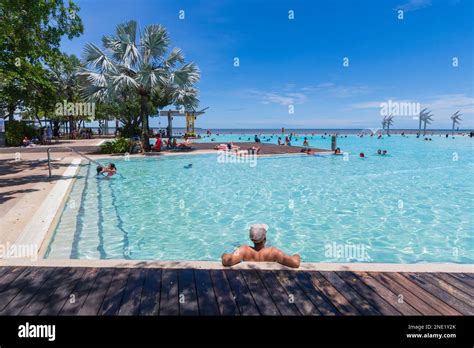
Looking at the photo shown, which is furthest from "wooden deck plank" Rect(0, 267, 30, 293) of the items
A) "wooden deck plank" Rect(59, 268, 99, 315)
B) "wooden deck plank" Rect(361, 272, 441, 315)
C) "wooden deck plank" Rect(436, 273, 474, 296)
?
"wooden deck plank" Rect(436, 273, 474, 296)

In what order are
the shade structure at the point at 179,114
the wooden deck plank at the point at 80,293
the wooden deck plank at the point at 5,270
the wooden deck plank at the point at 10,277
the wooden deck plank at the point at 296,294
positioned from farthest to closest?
the shade structure at the point at 179,114, the wooden deck plank at the point at 5,270, the wooden deck plank at the point at 10,277, the wooden deck plank at the point at 296,294, the wooden deck plank at the point at 80,293

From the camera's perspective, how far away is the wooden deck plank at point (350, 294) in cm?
338

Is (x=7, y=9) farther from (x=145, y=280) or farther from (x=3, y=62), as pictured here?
(x=145, y=280)

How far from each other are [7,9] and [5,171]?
7.29m

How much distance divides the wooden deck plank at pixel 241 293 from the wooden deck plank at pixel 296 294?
1.74 ft

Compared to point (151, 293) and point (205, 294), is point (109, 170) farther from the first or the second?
point (205, 294)

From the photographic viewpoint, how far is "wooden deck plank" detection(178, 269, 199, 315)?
3.31 metres

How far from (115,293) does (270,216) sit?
22.7 feet

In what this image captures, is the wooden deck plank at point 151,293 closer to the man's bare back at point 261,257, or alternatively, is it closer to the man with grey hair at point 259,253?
the man's bare back at point 261,257

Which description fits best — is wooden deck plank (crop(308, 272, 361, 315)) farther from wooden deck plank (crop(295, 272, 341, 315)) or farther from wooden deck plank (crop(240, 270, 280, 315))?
wooden deck plank (crop(240, 270, 280, 315))

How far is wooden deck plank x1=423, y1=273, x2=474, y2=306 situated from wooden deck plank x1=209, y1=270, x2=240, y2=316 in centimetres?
291

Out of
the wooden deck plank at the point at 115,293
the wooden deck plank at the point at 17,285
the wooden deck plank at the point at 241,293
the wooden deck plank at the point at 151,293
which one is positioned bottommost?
the wooden deck plank at the point at 241,293

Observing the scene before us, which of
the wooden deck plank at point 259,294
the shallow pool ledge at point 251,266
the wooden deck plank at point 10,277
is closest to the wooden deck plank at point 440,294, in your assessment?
the shallow pool ledge at point 251,266

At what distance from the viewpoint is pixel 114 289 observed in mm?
3709
